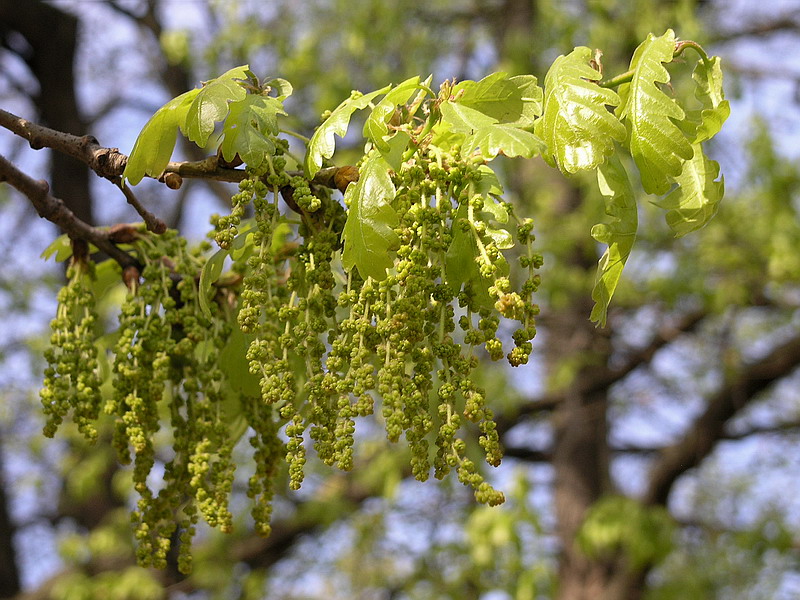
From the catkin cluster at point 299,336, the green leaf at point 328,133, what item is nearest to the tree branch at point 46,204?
the catkin cluster at point 299,336

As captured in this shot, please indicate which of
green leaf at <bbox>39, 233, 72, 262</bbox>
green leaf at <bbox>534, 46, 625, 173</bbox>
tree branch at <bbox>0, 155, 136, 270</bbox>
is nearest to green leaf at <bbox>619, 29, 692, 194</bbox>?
green leaf at <bbox>534, 46, 625, 173</bbox>

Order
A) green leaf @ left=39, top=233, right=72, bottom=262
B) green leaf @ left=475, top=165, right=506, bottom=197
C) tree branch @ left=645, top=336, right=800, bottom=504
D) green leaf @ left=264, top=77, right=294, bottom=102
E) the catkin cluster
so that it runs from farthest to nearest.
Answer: tree branch @ left=645, top=336, right=800, bottom=504
green leaf @ left=39, top=233, right=72, bottom=262
green leaf @ left=264, top=77, right=294, bottom=102
green leaf @ left=475, top=165, right=506, bottom=197
the catkin cluster

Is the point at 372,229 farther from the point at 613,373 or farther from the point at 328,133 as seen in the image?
the point at 613,373

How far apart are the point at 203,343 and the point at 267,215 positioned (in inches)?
16.5

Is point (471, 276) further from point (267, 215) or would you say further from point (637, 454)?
point (637, 454)

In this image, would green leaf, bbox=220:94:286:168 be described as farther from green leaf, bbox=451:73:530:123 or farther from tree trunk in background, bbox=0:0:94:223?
tree trunk in background, bbox=0:0:94:223

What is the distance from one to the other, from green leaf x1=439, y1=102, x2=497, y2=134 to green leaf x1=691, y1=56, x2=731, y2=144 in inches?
13.3

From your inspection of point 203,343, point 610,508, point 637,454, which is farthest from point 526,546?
point 203,343

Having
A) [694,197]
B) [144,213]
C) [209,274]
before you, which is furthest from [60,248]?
[694,197]

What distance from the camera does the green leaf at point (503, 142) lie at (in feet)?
4.51

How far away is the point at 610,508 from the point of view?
6191 millimetres

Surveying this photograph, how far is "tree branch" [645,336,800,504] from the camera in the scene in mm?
6105

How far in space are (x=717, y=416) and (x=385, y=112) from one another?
18.0ft

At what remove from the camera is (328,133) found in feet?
4.98
